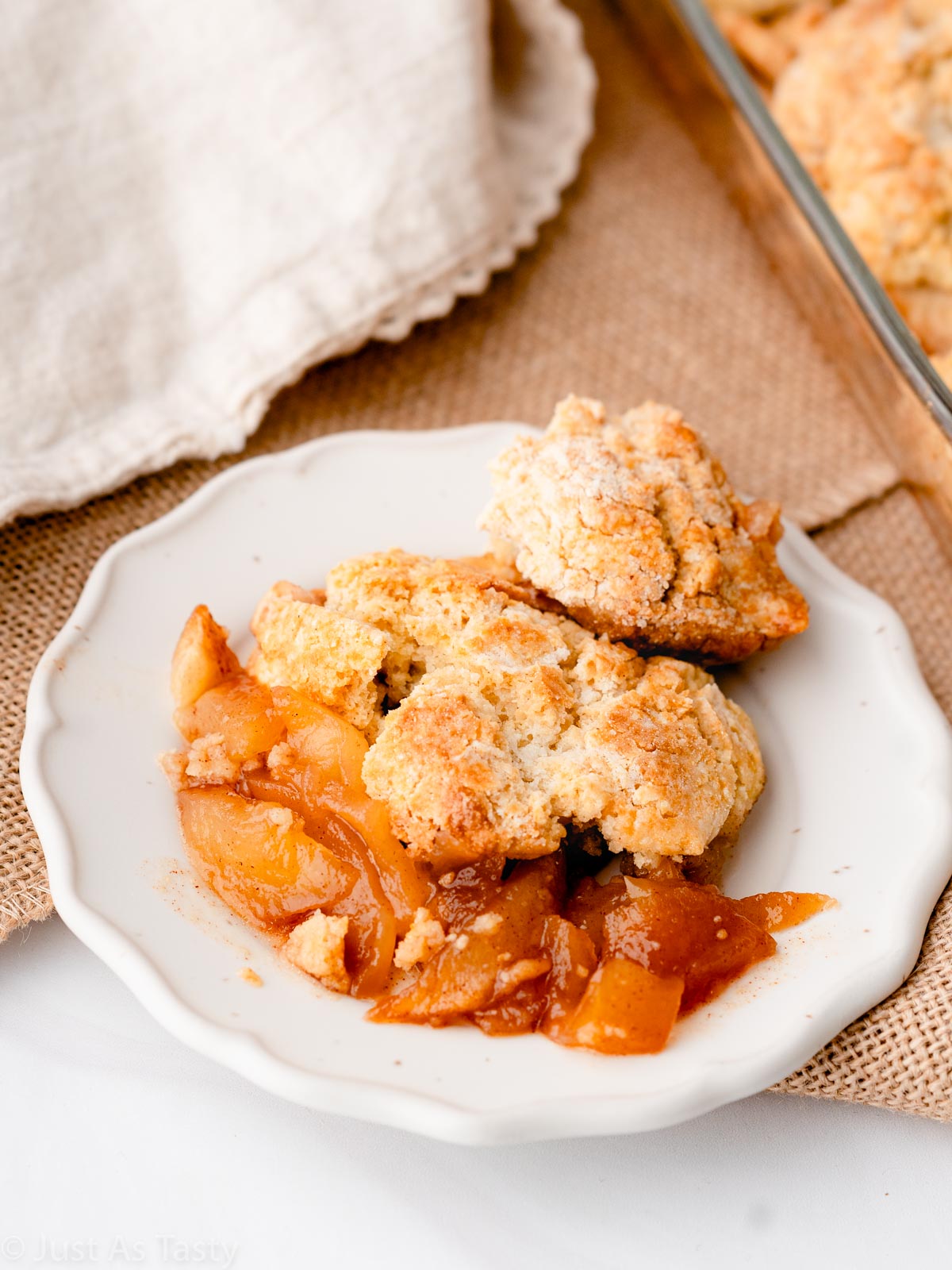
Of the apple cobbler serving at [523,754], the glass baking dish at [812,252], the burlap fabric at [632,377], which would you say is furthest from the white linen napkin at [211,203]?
the apple cobbler serving at [523,754]

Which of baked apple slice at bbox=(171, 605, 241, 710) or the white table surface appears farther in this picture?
baked apple slice at bbox=(171, 605, 241, 710)

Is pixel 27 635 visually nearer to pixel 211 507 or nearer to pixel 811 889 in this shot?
pixel 211 507

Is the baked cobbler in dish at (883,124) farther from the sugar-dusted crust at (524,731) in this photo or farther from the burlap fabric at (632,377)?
the sugar-dusted crust at (524,731)

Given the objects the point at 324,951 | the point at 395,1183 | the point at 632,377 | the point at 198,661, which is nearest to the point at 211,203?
the point at 632,377

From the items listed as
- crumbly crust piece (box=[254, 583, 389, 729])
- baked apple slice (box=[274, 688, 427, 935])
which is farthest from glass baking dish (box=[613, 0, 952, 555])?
baked apple slice (box=[274, 688, 427, 935])

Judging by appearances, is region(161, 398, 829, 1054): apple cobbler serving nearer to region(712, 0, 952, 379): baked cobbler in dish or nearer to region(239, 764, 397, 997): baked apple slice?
region(239, 764, 397, 997): baked apple slice
